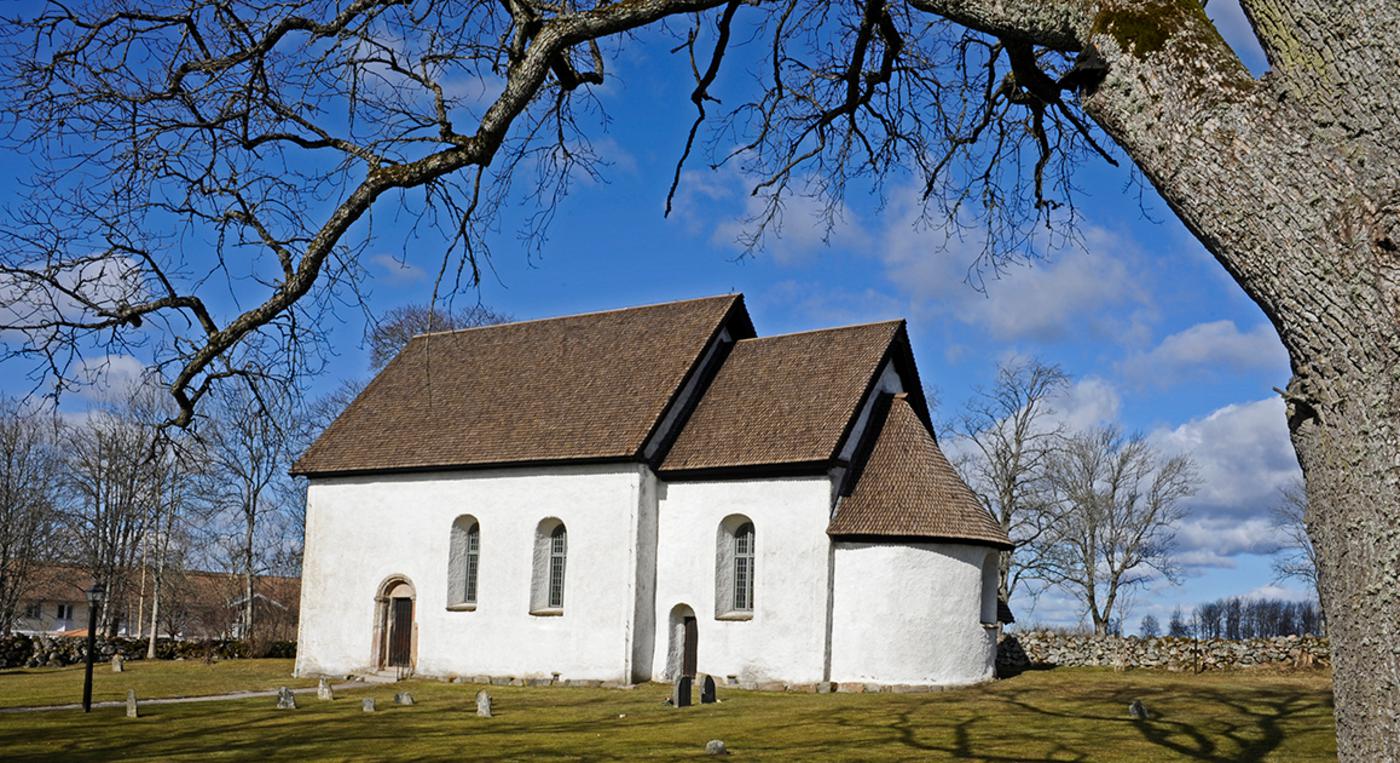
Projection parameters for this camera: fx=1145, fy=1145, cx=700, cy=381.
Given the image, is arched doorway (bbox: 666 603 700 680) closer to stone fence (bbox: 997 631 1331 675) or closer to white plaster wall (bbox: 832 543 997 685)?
white plaster wall (bbox: 832 543 997 685)

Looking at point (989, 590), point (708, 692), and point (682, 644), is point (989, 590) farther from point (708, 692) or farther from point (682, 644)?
point (708, 692)


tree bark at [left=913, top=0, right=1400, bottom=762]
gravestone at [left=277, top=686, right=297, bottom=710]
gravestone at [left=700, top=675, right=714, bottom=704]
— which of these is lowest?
gravestone at [left=277, top=686, right=297, bottom=710]

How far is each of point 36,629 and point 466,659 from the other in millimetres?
59447

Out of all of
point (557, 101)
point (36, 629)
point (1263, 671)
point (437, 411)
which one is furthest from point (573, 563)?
point (36, 629)

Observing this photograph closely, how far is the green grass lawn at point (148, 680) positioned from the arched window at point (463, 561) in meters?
4.70

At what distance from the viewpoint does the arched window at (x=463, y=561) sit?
30578mm

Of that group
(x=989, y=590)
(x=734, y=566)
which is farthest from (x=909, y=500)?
(x=734, y=566)

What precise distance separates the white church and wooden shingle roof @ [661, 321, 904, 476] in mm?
68

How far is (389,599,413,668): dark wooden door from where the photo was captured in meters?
31.3

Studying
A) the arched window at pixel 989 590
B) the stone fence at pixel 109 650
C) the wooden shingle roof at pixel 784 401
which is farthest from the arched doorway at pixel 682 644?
the stone fence at pixel 109 650

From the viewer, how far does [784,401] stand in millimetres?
28391

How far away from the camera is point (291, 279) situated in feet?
21.0

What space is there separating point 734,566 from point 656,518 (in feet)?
7.61

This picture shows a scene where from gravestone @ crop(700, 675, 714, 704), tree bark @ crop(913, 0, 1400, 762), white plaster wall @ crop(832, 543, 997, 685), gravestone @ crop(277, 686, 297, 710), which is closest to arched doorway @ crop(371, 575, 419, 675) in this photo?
gravestone @ crop(277, 686, 297, 710)
